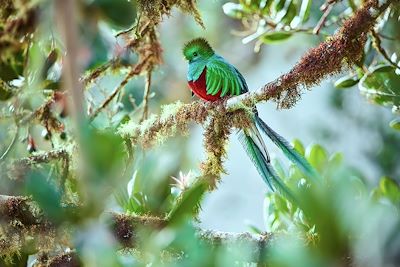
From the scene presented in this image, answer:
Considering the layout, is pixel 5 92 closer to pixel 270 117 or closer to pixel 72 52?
pixel 72 52

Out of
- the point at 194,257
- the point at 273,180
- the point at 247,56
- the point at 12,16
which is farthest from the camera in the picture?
the point at 247,56

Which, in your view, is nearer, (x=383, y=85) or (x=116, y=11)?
(x=116, y=11)

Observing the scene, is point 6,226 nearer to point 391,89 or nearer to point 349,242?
point 391,89

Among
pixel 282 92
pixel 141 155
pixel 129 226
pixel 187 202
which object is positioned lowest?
pixel 187 202

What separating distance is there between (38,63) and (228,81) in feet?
2.47

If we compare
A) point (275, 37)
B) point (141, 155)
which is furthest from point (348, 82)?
point (141, 155)

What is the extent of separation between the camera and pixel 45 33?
2312 millimetres

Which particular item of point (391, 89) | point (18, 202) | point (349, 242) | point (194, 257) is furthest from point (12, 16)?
point (349, 242)

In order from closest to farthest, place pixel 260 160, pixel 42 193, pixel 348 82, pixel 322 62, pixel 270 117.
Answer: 1. pixel 42 193
2. pixel 322 62
3. pixel 260 160
4. pixel 348 82
5. pixel 270 117

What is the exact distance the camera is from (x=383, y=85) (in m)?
1.99

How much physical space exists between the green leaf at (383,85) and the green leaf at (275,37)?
0.30 m

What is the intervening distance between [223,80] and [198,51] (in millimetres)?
142

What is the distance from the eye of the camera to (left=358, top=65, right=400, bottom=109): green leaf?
1954 millimetres

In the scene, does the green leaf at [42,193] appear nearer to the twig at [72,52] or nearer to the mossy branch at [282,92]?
the twig at [72,52]
